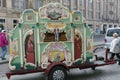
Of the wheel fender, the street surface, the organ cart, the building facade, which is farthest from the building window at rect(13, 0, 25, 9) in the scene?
the wheel fender

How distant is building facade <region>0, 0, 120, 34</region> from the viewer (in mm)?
40844

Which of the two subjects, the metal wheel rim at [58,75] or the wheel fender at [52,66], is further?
the metal wheel rim at [58,75]

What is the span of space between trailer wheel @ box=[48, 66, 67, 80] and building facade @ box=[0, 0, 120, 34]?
105ft

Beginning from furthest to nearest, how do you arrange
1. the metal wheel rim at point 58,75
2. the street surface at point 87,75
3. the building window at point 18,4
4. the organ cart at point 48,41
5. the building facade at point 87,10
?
the building window at point 18,4
the building facade at point 87,10
the street surface at point 87,75
the metal wheel rim at point 58,75
the organ cart at point 48,41

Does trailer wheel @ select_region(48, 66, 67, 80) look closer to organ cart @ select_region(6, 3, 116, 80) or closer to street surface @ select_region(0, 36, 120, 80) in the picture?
organ cart @ select_region(6, 3, 116, 80)

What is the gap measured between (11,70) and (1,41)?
5819 mm

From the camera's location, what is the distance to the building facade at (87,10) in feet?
134

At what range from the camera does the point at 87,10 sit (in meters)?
65.4

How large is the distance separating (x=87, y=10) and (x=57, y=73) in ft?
190

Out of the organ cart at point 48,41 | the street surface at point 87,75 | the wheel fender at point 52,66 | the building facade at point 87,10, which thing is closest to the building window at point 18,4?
the building facade at point 87,10

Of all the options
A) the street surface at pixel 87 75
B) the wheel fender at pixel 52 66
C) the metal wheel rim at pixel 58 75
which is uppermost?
the wheel fender at pixel 52 66

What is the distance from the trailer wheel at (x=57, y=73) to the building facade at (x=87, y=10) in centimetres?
3209

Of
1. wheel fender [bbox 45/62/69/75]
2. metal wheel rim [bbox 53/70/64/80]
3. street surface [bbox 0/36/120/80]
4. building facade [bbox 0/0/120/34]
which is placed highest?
building facade [bbox 0/0/120/34]

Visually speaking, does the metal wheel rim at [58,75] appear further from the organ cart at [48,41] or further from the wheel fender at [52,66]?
the wheel fender at [52,66]
